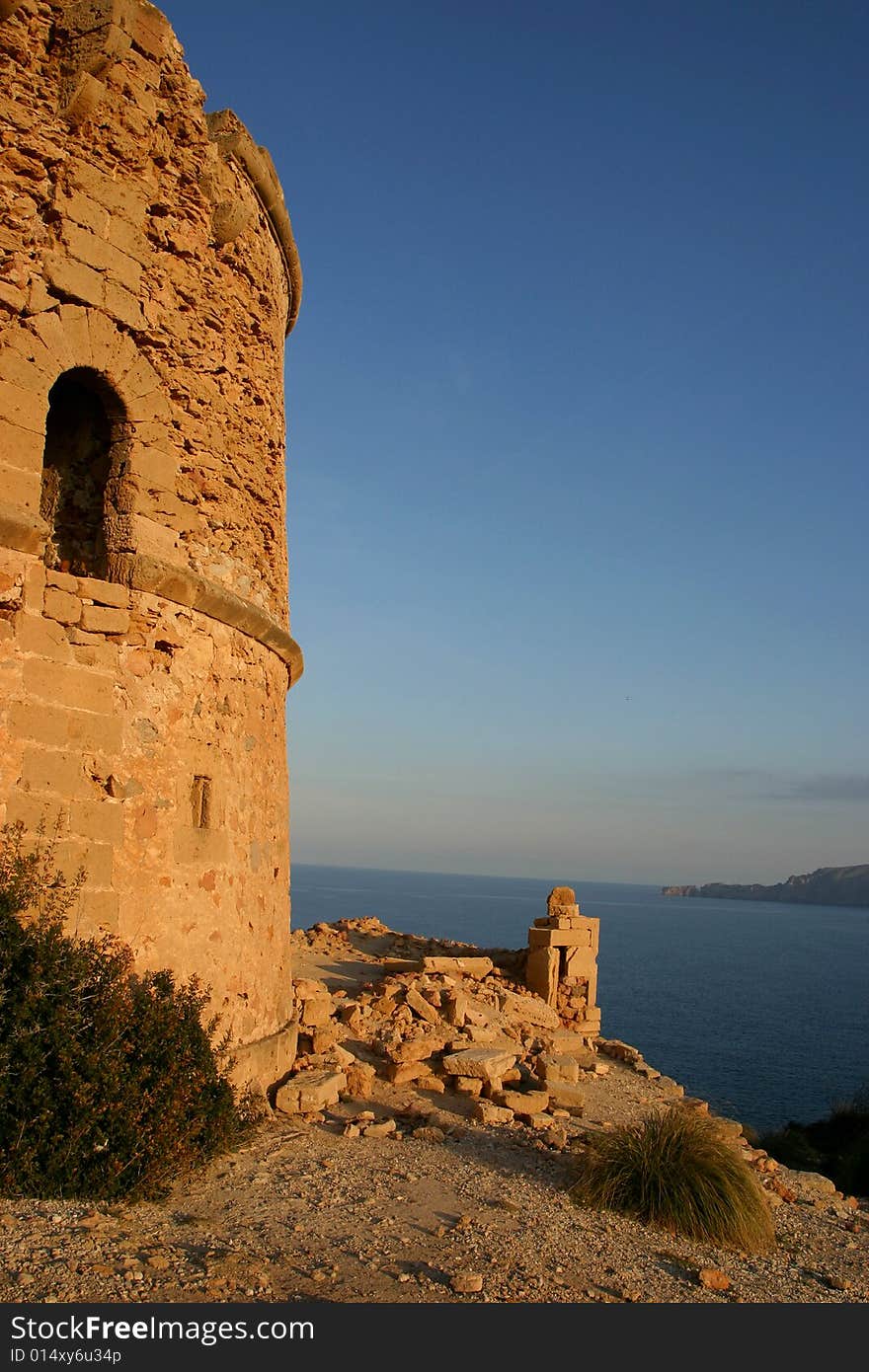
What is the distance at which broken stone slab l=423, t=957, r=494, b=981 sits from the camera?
532 inches

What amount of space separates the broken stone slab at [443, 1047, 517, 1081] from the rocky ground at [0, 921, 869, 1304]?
0.05 m

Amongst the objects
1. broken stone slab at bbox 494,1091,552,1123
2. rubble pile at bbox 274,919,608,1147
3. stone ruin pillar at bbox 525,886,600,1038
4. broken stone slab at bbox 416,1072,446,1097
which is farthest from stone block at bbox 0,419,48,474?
stone ruin pillar at bbox 525,886,600,1038

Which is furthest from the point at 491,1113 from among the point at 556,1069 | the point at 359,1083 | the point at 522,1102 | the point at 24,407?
the point at 24,407

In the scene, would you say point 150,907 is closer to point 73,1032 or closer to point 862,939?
point 73,1032

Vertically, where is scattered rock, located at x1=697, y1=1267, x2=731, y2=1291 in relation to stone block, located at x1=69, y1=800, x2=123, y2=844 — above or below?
below

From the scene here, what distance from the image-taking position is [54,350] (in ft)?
19.3

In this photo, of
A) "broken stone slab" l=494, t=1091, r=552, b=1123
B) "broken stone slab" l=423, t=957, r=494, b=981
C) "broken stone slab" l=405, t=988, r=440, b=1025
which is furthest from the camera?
"broken stone slab" l=423, t=957, r=494, b=981

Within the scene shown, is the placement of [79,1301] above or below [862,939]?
above

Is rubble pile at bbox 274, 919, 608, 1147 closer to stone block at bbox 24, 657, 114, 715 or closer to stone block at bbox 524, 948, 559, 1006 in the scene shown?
stone block at bbox 524, 948, 559, 1006

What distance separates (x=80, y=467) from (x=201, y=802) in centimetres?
266

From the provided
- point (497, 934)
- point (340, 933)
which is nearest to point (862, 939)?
point (497, 934)

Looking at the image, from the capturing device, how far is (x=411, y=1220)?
536 centimetres

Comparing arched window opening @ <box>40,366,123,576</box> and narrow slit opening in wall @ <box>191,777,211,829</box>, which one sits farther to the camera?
narrow slit opening in wall @ <box>191,777,211,829</box>

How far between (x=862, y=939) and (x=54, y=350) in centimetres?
11884
